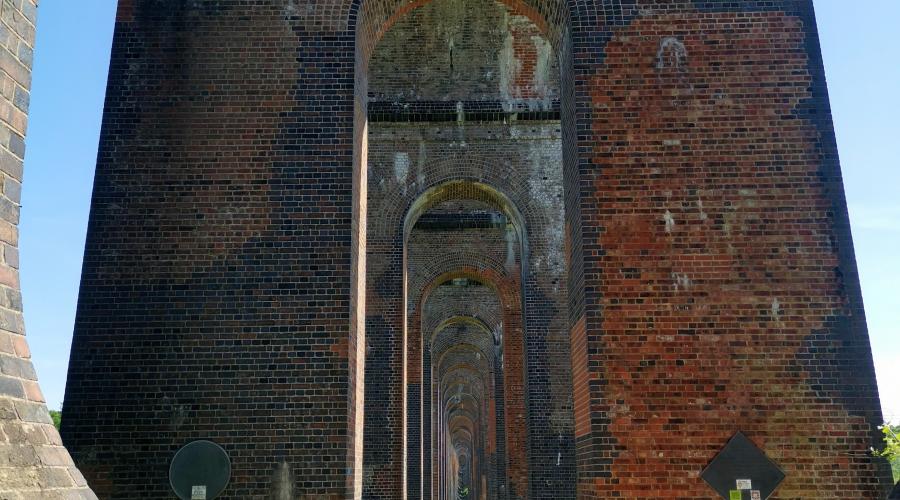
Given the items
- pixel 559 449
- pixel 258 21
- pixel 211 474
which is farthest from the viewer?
pixel 559 449

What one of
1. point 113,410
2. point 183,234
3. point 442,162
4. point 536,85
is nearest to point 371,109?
point 442,162

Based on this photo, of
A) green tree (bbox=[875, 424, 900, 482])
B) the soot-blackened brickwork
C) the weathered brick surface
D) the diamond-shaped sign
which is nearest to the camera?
the weathered brick surface

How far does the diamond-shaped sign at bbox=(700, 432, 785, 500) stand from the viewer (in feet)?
22.8

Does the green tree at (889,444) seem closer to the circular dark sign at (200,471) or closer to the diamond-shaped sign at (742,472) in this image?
the diamond-shaped sign at (742,472)

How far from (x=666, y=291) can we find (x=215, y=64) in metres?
5.28

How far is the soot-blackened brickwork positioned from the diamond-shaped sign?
105 mm

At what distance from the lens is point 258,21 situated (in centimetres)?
838

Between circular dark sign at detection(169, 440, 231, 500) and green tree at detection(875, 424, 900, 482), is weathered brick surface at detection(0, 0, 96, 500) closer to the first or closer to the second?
circular dark sign at detection(169, 440, 231, 500)

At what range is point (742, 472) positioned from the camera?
702 cm

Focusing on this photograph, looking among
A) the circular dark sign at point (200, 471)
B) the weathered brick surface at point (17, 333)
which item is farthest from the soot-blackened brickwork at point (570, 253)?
the weathered brick surface at point (17, 333)

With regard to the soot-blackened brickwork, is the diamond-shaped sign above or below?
below

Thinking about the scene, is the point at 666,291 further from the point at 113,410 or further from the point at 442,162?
the point at 442,162

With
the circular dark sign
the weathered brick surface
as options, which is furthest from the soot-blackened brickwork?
the weathered brick surface

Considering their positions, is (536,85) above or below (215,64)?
above
